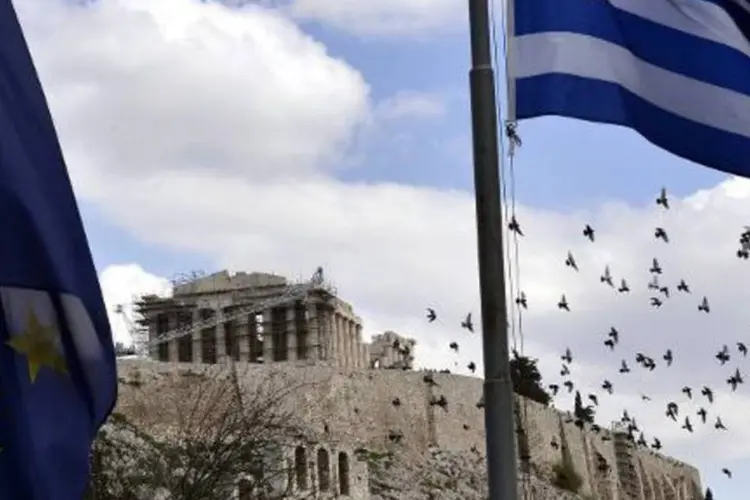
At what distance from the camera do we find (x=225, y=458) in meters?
22.0

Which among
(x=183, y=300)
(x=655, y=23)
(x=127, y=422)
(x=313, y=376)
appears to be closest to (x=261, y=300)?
(x=183, y=300)

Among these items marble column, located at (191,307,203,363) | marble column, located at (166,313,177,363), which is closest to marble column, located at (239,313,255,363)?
marble column, located at (191,307,203,363)

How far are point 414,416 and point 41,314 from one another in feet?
182

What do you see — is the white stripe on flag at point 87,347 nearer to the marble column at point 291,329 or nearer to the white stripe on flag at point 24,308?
the white stripe on flag at point 24,308

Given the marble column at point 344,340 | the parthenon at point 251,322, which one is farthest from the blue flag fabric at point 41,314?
the marble column at point 344,340

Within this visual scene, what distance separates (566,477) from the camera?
69.4 meters

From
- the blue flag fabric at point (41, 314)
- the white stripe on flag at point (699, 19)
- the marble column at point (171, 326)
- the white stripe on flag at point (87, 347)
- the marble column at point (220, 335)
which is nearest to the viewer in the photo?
the blue flag fabric at point (41, 314)

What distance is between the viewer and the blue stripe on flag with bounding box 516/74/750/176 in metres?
5.95

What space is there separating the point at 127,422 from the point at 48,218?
3976 cm

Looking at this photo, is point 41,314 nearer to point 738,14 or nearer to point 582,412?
point 738,14

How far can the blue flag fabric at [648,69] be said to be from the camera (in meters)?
6.06

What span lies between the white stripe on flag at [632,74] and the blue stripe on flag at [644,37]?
3 cm

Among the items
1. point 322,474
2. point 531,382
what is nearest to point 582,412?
point 531,382

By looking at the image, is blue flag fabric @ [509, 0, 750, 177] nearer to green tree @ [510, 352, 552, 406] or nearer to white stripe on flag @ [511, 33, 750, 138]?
white stripe on flag @ [511, 33, 750, 138]
